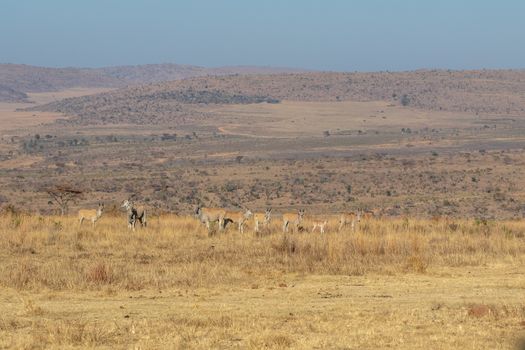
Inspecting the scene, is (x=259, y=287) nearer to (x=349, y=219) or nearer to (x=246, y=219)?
(x=246, y=219)

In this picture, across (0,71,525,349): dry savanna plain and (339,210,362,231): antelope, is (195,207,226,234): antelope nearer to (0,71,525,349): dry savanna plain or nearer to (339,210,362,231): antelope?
(0,71,525,349): dry savanna plain

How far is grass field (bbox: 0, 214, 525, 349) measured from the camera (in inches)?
512

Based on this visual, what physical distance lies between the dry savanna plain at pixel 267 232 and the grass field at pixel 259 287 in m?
0.06

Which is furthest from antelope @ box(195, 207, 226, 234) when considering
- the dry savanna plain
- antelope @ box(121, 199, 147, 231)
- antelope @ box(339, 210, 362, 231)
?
antelope @ box(339, 210, 362, 231)

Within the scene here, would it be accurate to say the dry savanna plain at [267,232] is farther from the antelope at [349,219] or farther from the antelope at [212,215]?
the antelope at [212,215]

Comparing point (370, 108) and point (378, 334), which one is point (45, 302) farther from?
point (370, 108)

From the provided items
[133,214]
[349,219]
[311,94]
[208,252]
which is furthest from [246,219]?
[311,94]

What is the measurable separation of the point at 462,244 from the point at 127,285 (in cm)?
1000

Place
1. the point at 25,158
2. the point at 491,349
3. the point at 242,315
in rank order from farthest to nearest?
the point at 25,158
the point at 242,315
the point at 491,349

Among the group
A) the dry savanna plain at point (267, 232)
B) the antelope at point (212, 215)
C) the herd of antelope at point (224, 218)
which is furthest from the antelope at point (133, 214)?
the antelope at point (212, 215)

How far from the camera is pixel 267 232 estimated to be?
28.1 m

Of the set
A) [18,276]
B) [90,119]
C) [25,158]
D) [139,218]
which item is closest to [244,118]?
[90,119]

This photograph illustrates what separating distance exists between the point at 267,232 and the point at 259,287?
33.0ft

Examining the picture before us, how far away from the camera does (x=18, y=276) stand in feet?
59.2
